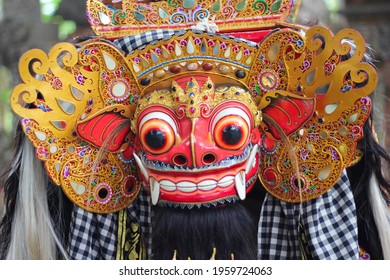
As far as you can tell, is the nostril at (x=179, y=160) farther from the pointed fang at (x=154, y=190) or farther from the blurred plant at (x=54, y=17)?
the blurred plant at (x=54, y=17)

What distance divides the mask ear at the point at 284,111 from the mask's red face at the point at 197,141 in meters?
0.07

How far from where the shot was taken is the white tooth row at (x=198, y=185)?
4.66 ft

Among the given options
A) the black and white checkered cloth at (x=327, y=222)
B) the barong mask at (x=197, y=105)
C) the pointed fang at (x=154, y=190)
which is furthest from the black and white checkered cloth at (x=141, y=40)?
the black and white checkered cloth at (x=327, y=222)

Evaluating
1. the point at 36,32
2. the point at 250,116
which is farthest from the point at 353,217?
the point at 36,32

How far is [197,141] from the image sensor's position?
1.40m

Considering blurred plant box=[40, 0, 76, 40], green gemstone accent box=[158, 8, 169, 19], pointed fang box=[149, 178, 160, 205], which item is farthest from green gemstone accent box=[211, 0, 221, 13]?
blurred plant box=[40, 0, 76, 40]

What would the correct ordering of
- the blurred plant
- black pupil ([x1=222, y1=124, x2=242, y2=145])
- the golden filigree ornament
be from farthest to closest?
the blurred plant, the golden filigree ornament, black pupil ([x1=222, y1=124, x2=242, y2=145])

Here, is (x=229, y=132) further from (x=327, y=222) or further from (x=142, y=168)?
(x=327, y=222)

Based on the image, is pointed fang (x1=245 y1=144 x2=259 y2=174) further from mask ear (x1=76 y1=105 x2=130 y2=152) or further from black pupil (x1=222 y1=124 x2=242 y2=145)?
mask ear (x1=76 y1=105 x2=130 y2=152)

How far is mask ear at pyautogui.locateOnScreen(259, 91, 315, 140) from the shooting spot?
149cm

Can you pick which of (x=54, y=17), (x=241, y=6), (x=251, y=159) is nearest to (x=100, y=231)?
(x=251, y=159)

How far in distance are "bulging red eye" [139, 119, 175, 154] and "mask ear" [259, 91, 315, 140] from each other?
0.83 ft
